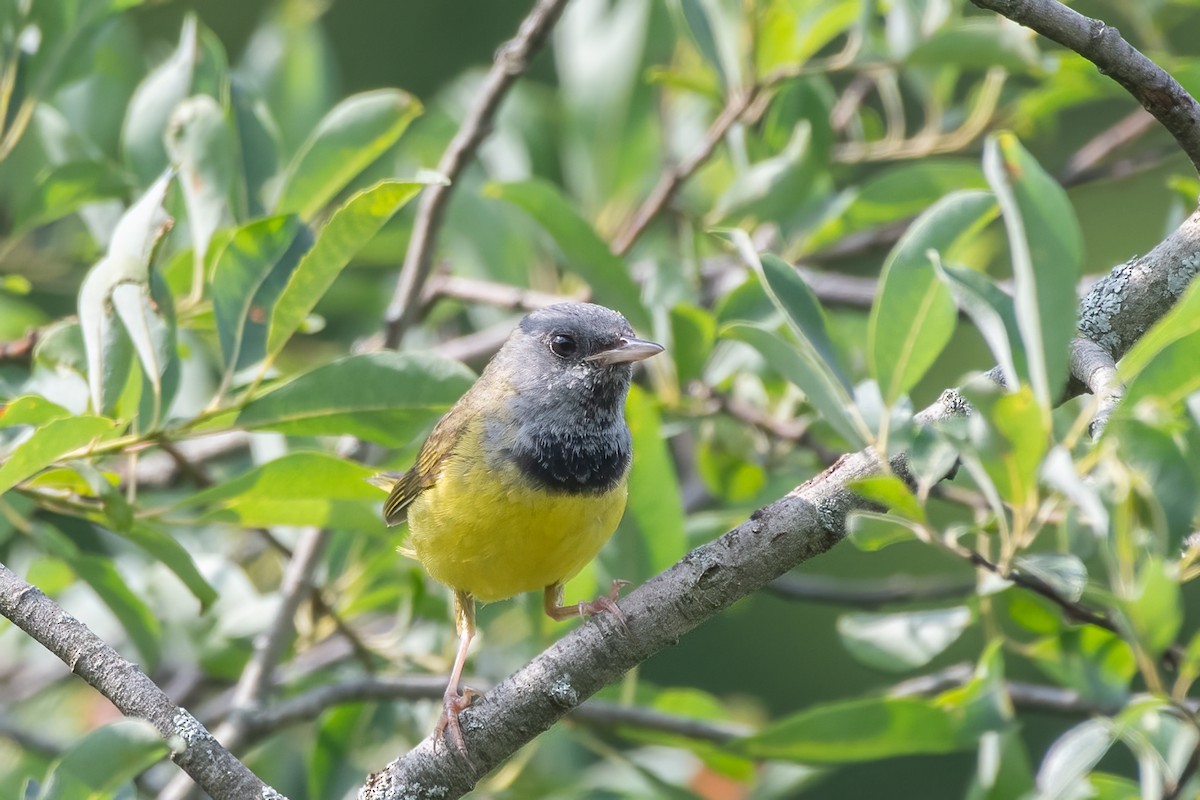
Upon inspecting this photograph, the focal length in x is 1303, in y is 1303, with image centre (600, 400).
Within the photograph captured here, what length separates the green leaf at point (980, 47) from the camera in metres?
3.07

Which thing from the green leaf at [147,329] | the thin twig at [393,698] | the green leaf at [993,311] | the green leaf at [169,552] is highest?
the green leaf at [993,311]

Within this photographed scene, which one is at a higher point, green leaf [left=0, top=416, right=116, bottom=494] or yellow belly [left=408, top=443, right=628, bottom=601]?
green leaf [left=0, top=416, right=116, bottom=494]

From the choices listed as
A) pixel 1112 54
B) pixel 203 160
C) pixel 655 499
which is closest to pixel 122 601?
pixel 203 160

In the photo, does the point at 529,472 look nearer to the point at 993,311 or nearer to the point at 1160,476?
the point at 993,311

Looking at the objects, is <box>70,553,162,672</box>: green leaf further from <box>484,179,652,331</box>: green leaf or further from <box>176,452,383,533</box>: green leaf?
<box>484,179,652,331</box>: green leaf

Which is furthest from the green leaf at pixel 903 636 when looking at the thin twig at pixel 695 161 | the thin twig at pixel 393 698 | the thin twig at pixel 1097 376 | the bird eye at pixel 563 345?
the thin twig at pixel 695 161

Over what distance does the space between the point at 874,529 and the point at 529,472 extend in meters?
1.21

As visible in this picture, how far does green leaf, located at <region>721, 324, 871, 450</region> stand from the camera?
190cm

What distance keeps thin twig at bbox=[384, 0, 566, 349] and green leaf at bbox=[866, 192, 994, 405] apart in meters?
1.03

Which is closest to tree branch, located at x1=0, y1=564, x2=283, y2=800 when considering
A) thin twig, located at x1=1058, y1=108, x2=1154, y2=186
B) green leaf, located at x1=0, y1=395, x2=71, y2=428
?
green leaf, located at x1=0, y1=395, x2=71, y2=428

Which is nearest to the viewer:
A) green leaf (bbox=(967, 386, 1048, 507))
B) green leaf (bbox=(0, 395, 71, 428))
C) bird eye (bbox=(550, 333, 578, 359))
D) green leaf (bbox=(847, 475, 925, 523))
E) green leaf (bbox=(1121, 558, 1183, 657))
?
green leaf (bbox=(1121, 558, 1183, 657))

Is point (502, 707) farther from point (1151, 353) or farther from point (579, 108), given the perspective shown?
point (579, 108)

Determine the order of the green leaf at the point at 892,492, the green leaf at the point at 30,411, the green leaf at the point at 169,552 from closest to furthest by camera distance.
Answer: the green leaf at the point at 892,492, the green leaf at the point at 30,411, the green leaf at the point at 169,552

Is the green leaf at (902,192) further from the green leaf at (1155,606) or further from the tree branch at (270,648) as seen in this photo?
the green leaf at (1155,606)
